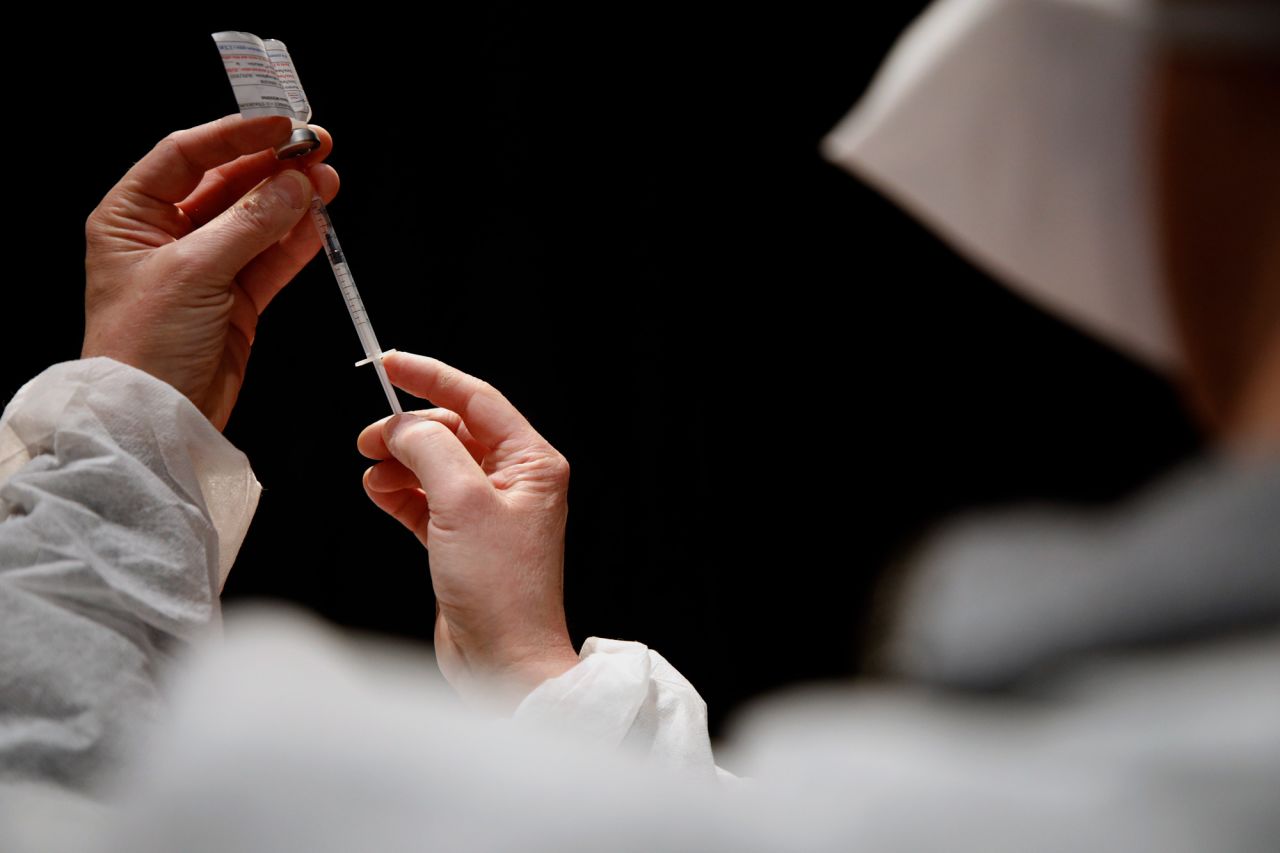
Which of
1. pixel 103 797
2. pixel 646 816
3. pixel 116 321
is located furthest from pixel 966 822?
pixel 116 321

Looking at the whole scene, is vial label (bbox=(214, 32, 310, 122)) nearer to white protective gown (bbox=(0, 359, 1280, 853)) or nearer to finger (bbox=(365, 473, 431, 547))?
finger (bbox=(365, 473, 431, 547))

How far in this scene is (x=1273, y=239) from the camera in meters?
0.33

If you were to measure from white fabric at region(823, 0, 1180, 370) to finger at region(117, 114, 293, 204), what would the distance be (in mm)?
619

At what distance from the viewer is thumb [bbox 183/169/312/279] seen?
89cm

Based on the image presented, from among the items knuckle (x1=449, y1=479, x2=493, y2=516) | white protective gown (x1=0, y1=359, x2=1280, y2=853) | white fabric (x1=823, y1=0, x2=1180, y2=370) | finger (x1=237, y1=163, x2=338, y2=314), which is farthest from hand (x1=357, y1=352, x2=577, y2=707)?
white fabric (x1=823, y1=0, x2=1180, y2=370)

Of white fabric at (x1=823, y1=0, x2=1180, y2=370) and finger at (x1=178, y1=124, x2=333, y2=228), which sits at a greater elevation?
white fabric at (x1=823, y1=0, x2=1180, y2=370)

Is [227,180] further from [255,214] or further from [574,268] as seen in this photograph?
[574,268]

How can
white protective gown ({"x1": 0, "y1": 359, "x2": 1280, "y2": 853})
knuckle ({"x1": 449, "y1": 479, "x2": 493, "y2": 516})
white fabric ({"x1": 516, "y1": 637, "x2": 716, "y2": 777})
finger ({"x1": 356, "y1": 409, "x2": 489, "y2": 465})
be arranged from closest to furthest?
white protective gown ({"x1": 0, "y1": 359, "x2": 1280, "y2": 853})
white fabric ({"x1": 516, "y1": 637, "x2": 716, "y2": 777})
knuckle ({"x1": 449, "y1": 479, "x2": 493, "y2": 516})
finger ({"x1": 356, "y1": 409, "x2": 489, "y2": 465})

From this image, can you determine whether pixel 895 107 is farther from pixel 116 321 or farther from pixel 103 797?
pixel 116 321

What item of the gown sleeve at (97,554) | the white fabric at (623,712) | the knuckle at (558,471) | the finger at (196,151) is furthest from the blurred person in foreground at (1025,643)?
the finger at (196,151)

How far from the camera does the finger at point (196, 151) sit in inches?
35.4

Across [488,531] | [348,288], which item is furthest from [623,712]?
[348,288]

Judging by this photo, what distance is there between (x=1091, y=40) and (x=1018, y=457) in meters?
0.16

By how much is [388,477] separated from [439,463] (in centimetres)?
14
